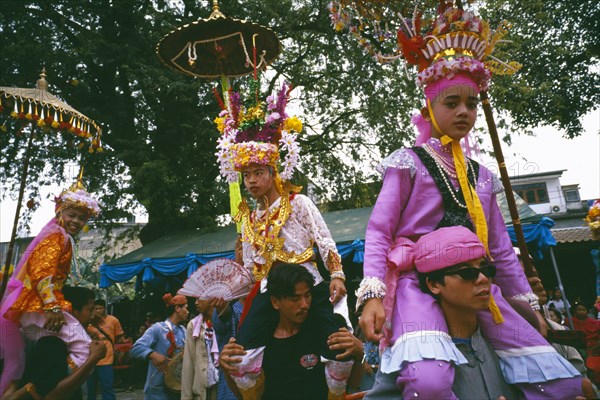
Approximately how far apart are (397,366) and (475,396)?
40 cm

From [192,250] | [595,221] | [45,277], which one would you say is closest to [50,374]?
[45,277]

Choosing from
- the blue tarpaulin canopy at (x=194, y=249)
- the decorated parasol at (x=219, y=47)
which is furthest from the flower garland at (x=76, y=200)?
the blue tarpaulin canopy at (x=194, y=249)

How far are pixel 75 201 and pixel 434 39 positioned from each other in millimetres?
4242

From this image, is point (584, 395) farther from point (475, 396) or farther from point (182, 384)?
point (182, 384)

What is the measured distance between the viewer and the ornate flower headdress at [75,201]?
539 centimetres

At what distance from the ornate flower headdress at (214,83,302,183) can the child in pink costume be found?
5.71 ft

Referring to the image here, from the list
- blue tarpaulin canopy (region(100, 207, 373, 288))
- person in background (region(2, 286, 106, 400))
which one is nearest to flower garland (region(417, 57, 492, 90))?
person in background (region(2, 286, 106, 400))

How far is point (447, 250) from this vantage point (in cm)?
231

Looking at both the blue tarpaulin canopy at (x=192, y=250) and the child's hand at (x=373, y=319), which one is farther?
the blue tarpaulin canopy at (x=192, y=250)

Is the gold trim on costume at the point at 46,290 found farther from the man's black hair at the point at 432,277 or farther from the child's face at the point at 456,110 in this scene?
the child's face at the point at 456,110

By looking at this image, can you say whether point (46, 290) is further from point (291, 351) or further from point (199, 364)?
point (291, 351)

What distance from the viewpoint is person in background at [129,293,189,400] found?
6.88 m

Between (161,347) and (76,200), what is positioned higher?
(76,200)

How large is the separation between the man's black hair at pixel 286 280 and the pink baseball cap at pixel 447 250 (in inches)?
34.5
